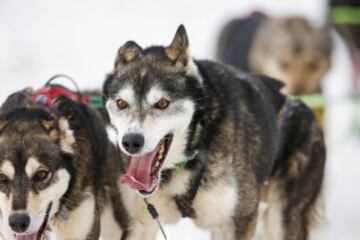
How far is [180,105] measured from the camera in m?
3.28

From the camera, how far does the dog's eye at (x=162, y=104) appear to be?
323 cm

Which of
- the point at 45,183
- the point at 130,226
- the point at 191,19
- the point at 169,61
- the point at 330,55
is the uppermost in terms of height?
the point at 169,61

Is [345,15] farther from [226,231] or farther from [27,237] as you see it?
[27,237]

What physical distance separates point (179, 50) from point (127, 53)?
0.22m

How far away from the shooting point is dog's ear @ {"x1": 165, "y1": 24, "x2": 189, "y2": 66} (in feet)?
11.1

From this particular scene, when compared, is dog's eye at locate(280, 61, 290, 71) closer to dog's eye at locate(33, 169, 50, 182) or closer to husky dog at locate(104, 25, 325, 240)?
husky dog at locate(104, 25, 325, 240)

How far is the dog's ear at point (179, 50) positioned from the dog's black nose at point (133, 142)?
438 mm

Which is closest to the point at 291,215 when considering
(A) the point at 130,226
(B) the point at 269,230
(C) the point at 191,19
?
(B) the point at 269,230

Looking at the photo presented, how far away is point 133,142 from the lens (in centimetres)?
308

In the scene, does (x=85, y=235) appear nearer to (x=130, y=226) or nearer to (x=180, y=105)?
(x=130, y=226)

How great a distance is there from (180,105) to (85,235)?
2.28 ft

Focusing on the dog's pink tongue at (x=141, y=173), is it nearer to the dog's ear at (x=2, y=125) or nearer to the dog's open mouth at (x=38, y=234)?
the dog's open mouth at (x=38, y=234)

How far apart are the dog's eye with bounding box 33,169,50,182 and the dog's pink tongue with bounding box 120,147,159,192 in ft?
1.02

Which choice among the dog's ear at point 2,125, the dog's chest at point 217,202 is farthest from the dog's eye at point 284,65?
the dog's ear at point 2,125
